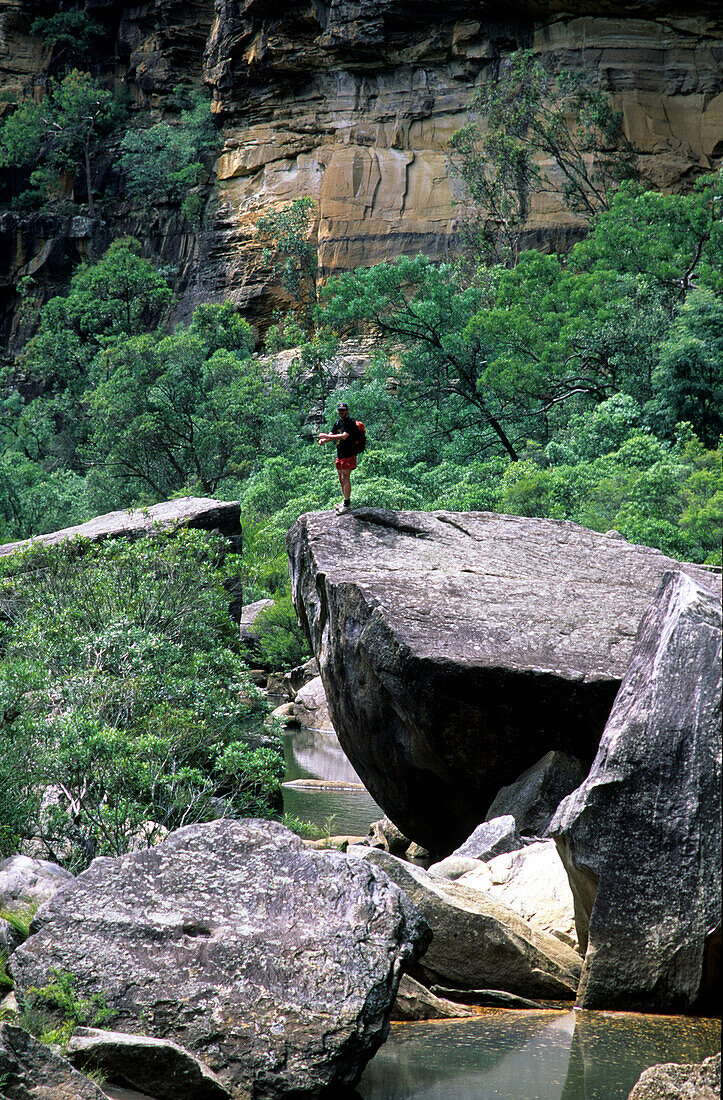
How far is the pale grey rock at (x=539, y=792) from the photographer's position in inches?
424

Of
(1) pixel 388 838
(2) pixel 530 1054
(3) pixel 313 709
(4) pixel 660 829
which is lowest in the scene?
(3) pixel 313 709

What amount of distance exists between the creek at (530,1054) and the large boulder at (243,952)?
669 mm

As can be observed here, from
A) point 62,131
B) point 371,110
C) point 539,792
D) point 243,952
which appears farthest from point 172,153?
point 243,952

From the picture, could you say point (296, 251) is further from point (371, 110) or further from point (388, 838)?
point (388, 838)

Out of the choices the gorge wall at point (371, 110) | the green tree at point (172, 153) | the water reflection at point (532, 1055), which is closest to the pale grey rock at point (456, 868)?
the water reflection at point (532, 1055)

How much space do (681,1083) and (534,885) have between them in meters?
3.98

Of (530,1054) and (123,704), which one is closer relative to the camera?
(530,1054)

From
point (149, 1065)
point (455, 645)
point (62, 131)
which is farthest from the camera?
point (62, 131)

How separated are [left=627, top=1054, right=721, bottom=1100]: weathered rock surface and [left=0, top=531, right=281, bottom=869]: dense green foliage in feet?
17.4

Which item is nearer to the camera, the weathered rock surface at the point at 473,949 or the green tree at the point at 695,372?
the weathered rock surface at the point at 473,949

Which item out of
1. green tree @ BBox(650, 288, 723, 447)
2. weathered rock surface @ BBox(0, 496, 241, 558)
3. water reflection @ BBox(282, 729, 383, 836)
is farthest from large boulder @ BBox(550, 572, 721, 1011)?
green tree @ BBox(650, 288, 723, 447)

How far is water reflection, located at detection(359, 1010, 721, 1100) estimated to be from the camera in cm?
650

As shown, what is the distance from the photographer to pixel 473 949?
782 cm

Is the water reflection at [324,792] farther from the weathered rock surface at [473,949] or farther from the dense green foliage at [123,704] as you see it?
the weathered rock surface at [473,949]
